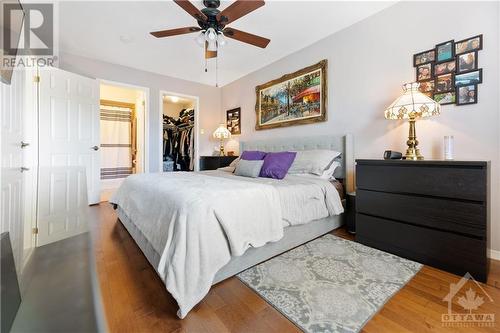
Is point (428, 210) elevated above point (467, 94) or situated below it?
below

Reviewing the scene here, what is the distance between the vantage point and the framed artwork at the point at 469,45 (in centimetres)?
187

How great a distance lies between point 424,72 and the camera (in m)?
2.19

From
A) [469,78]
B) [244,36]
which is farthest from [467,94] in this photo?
[244,36]

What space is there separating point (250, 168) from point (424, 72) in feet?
6.98

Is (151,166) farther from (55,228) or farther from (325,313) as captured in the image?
(325,313)

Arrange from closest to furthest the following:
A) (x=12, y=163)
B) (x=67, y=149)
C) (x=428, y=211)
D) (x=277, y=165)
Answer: (x=12, y=163) → (x=428, y=211) → (x=277, y=165) → (x=67, y=149)

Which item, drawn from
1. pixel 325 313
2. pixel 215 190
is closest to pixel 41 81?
pixel 215 190

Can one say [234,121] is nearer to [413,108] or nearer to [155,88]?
[155,88]

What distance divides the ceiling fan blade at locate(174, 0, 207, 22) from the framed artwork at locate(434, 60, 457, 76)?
7.68 ft

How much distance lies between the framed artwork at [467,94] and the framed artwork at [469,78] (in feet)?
0.12

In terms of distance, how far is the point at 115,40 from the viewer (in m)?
3.11

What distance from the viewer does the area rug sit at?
3.88 ft

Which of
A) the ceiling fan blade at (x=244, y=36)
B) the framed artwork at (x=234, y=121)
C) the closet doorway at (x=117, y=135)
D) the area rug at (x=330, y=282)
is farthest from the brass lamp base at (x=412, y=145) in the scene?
the closet doorway at (x=117, y=135)

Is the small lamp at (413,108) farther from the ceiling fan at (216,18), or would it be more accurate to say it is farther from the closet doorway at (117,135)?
the closet doorway at (117,135)
